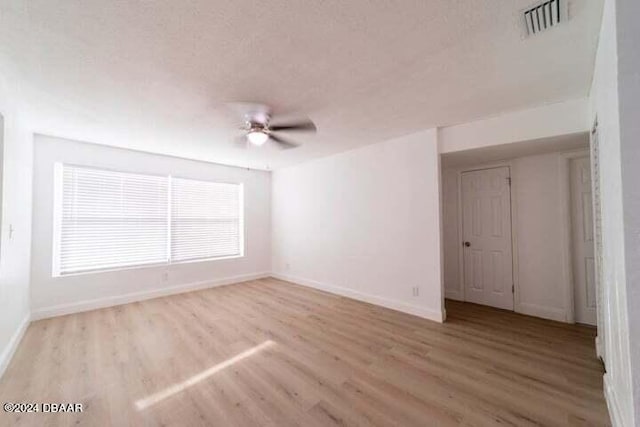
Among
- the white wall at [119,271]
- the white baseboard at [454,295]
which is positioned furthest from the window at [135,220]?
the white baseboard at [454,295]

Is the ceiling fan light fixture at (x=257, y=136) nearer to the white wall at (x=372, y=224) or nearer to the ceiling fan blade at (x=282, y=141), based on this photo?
the ceiling fan blade at (x=282, y=141)

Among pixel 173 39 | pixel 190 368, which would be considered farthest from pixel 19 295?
pixel 173 39

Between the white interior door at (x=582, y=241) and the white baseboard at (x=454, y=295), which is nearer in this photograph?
the white interior door at (x=582, y=241)

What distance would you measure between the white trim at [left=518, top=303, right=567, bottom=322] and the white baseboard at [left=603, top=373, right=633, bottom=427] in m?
1.61

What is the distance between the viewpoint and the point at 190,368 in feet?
7.18

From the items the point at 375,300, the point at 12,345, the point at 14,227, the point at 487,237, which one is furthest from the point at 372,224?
the point at 12,345

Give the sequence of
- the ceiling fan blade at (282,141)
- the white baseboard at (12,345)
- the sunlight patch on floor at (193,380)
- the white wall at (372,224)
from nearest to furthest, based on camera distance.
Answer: the sunlight patch on floor at (193,380) → the white baseboard at (12,345) → the ceiling fan blade at (282,141) → the white wall at (372,224)

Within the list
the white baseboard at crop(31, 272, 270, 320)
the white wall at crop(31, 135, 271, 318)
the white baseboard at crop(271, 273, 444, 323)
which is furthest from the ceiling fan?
the white baseboard at crop(31, 272, 270, 320)

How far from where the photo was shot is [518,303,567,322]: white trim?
3.12 metres

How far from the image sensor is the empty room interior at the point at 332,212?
147 cm

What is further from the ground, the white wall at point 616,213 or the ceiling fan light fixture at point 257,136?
the ceiling fan light fixture at point 257,136

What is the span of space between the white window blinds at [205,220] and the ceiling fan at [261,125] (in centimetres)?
262

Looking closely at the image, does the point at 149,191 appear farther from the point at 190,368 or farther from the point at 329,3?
the point at 329,3

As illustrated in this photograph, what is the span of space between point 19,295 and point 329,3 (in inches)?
165
